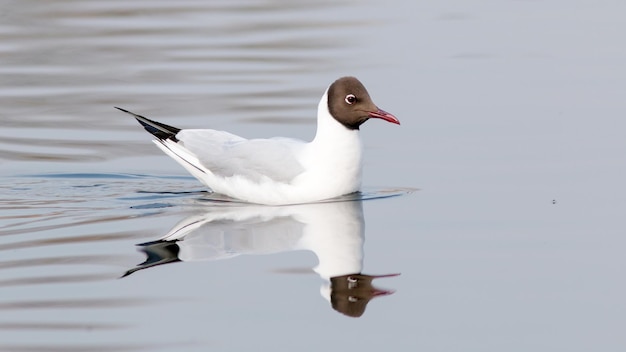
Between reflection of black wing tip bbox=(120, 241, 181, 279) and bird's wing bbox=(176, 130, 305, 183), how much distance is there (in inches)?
59.3

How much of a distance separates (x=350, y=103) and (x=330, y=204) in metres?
0.75

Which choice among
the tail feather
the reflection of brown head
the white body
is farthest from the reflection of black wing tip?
the tail feather

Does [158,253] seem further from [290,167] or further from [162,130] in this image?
[162,130]

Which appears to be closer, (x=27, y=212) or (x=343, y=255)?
(x=343, y=255)

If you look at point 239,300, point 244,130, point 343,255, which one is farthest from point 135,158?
point 239,300

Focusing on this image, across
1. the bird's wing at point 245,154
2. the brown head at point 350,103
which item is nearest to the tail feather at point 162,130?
the bird's wing at point 245,154

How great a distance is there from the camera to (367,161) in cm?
1072

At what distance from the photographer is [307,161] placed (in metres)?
9.59

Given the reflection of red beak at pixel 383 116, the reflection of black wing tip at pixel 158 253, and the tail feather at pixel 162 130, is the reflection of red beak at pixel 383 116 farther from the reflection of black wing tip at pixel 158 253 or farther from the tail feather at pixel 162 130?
the reflection of black wing tip at pixel 158 253

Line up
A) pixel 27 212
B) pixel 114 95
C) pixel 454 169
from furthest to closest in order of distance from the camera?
1. pixel 114 95
2. pixel 454 169
3. pixel 27 212

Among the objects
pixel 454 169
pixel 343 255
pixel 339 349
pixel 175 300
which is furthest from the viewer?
pixel 454 169

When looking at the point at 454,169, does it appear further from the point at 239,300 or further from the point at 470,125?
the point at 239,300

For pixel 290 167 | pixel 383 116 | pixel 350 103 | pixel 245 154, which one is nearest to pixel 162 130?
pixel 245 154

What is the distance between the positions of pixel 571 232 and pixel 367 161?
268 centimetres
